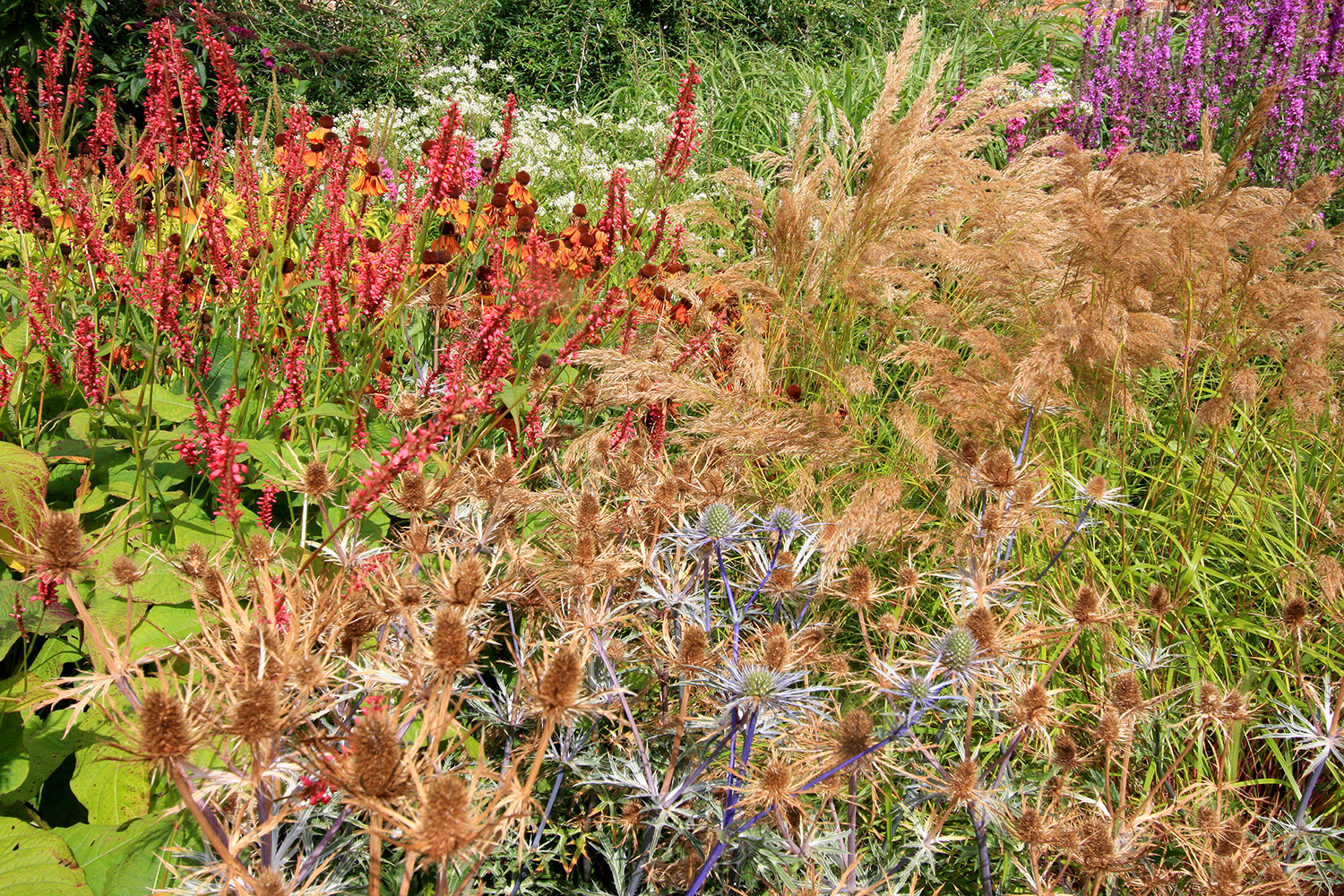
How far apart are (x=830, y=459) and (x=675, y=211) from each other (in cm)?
152

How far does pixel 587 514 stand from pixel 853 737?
0.53 m

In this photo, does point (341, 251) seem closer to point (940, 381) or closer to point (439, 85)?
point (940, 381)

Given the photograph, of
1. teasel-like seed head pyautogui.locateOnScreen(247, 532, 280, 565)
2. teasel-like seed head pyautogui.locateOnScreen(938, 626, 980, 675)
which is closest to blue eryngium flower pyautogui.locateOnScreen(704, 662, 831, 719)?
teasel-like seed head pyautogui.locateOnScreen(938, 626, 980, 675)

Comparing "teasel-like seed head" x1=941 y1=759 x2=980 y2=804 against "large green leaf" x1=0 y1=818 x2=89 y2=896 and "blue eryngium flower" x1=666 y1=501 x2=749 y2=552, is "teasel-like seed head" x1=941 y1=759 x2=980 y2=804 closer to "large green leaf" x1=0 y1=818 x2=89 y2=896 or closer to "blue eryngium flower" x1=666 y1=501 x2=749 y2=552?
"blue eryngium flower" x1=666 y1=501 x2=749 y2=552

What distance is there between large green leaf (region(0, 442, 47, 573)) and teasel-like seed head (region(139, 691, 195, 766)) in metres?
0.93

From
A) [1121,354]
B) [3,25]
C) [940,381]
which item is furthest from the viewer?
[3,25]

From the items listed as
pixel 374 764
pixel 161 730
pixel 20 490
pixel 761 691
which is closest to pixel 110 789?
pixel 20 490

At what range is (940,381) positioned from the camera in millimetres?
2197

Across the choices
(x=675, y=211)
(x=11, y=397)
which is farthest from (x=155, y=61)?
(x=675, y=211)

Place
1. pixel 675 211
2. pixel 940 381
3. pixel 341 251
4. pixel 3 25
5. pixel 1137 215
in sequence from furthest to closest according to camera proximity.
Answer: pixel 3 25 < pixel 675 211 < pixel 1137 215 < pixel 940 381 < pixel 341 251

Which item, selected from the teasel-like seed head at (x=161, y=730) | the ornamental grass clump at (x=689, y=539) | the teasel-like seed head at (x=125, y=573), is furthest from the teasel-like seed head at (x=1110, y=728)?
the teasel-like seed head at (x=125, y=573)

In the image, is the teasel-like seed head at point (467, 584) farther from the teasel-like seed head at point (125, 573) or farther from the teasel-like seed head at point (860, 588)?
the teasel-like seed head at point (860, 588)

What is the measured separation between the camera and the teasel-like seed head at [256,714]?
2.87ft

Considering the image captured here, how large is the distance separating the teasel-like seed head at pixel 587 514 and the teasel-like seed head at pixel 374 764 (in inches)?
23.7
